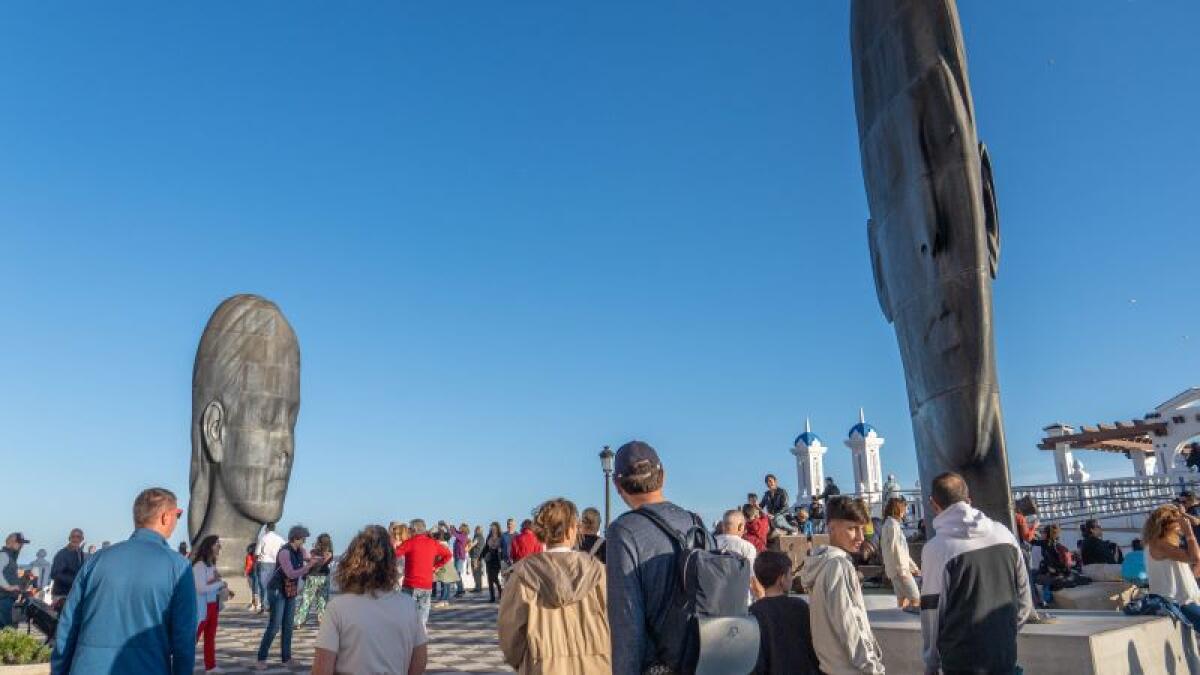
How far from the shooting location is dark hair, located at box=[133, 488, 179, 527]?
4.07 meters

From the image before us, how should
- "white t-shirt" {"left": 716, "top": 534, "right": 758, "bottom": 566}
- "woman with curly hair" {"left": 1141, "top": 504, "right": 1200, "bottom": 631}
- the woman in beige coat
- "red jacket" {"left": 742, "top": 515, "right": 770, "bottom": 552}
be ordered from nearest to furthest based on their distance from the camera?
the woman in beige coat < "woman with curly hair" {"left": 1141, "top": 504, "right": 1200, "bottom": 631} < "white t-shirt" {"left": 716, "top": 534, "right": 758, "bottom": 566} < "red jacket" {"left": 742, "top": 515, "right": 770, "bottom": 552}

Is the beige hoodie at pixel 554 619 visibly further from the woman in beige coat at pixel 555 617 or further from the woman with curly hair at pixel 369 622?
the woman with curly hair at pixel 369 622

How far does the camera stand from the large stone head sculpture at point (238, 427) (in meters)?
17.3

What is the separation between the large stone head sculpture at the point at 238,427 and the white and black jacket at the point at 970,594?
15946 mm

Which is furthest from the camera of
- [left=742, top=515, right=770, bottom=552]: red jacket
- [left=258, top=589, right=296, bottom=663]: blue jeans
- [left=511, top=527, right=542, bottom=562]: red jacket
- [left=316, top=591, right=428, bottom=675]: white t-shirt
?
[left=511, top=527, right=542, bottom=562]: red jacket

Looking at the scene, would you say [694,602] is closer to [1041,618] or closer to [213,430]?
[1041,618]

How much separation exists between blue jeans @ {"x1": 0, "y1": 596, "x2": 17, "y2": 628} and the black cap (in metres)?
11.7

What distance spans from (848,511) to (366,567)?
2.21 metres

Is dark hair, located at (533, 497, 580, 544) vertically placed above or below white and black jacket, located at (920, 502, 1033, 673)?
above

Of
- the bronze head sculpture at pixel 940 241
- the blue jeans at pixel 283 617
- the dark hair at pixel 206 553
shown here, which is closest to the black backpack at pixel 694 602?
the dark hair at pixel 206 553

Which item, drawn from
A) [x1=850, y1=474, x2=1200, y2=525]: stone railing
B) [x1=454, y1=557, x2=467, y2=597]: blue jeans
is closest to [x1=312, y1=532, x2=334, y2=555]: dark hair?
[x1=454, y1=557, x2=467, y2=597]: blue jeans

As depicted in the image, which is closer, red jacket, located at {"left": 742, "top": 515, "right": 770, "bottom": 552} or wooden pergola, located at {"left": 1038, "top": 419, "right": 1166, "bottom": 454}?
red jacket, located at {"left": 742, "top": 515, "right": 770, "bottom": 552}

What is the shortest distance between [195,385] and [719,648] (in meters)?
17.2

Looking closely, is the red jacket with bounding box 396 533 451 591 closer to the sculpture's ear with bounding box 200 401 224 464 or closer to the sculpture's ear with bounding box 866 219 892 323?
the sculpture's ear with bounding box 866 219 892 323
